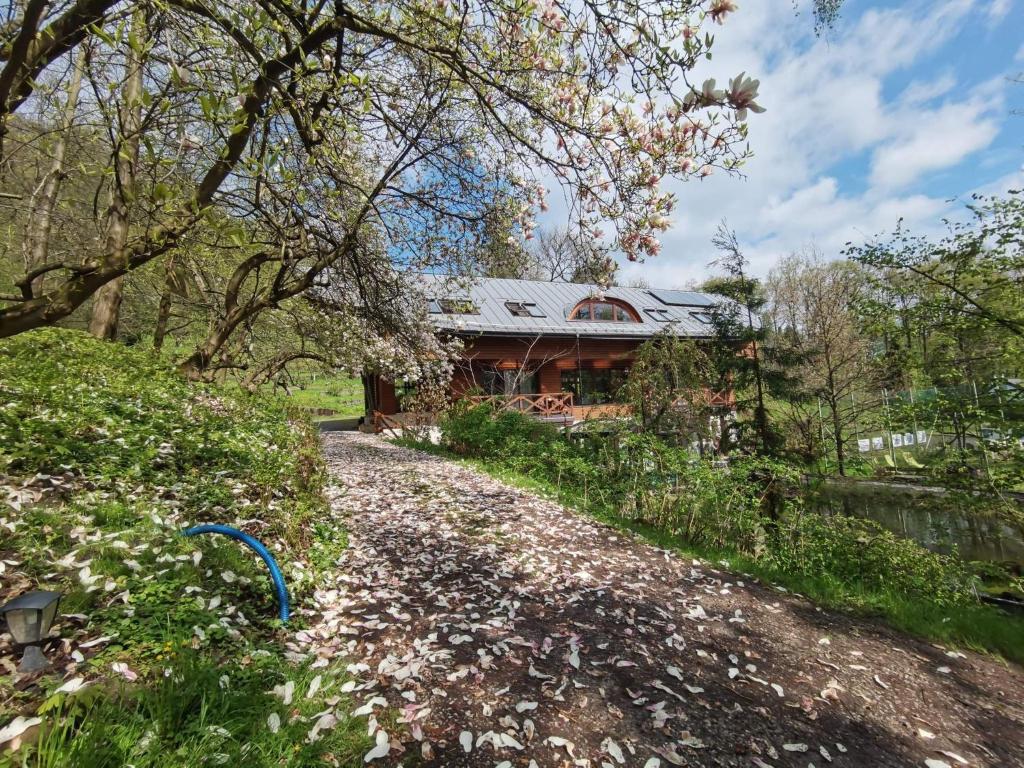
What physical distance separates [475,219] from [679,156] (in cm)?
325

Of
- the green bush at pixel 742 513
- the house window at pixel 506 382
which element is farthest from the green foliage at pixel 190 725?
the house window at pixel 506 382

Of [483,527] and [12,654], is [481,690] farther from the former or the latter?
[483,527]

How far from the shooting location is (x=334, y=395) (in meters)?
29.2

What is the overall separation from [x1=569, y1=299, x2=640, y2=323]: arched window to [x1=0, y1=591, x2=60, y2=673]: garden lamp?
1637 centimetres

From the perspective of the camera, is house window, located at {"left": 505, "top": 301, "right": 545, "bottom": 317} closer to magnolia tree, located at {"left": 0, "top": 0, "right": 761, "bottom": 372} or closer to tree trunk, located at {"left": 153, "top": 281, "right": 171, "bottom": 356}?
tree trunk, located at {"left": 153, "top": 281, "right": 171, "bottom": 356}

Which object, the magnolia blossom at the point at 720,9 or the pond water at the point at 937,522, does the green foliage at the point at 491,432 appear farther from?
the magnolia blossom at the point at 720,9

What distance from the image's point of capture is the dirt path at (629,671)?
6.98 feet

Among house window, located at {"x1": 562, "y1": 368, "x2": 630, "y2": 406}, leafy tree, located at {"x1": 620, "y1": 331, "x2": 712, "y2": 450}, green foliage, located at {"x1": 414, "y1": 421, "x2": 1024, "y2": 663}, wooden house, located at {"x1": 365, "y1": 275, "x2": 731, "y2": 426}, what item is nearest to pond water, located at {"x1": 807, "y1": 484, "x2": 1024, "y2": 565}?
green foliage, located at {"x1": 414, "y1": 421, "x2": 1024, "y2": 663}

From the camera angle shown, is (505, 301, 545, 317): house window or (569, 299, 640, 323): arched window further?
(569, 299, 640, 323): arched window

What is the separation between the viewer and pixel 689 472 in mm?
5609

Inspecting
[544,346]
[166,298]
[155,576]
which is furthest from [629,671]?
[544,346]

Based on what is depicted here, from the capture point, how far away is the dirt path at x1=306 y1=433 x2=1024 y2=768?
6.98 ft

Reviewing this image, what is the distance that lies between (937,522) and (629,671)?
6487 mm

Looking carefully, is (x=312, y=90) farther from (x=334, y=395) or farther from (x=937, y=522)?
(x=334, y=395)
